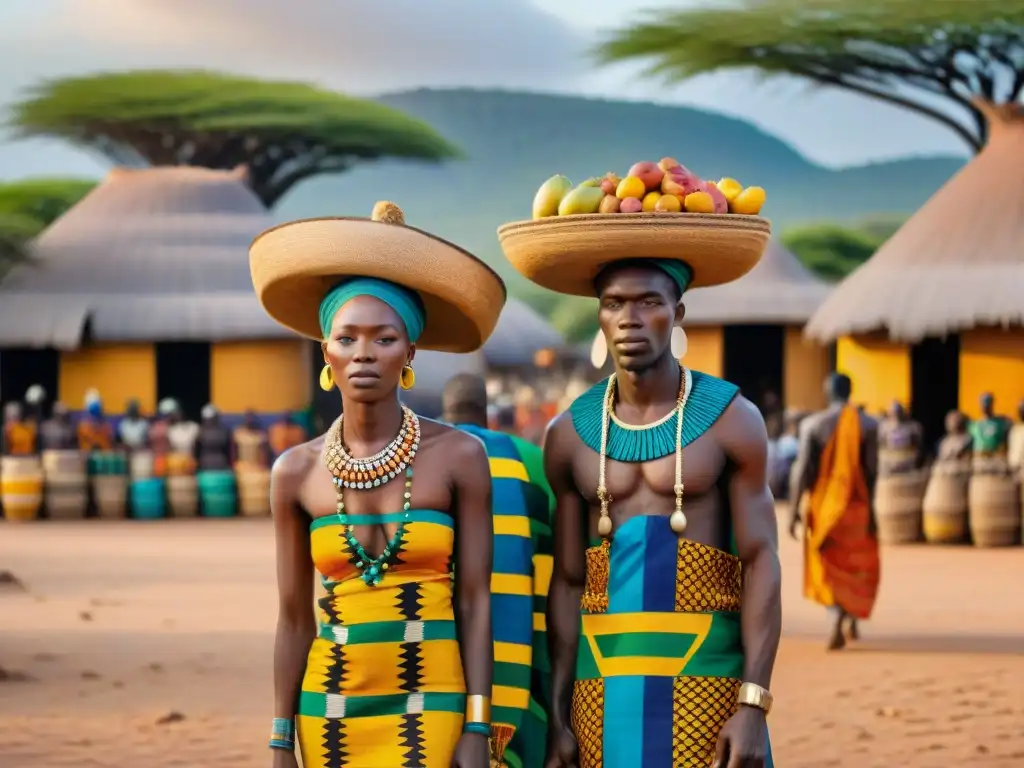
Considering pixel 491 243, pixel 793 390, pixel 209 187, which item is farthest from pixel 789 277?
pixel 491 243

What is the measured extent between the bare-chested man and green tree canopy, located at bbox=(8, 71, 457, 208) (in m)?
34.4

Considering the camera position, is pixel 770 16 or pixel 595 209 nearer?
pixel 595 209

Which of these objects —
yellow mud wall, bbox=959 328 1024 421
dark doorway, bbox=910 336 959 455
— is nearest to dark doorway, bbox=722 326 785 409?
dark doorway, bbox=910 336 959 455

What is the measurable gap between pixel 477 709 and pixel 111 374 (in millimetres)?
20597

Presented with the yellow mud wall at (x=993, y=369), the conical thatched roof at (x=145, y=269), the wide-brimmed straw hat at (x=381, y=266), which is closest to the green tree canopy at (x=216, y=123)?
the conical thatched roof at (x=145, y=269)

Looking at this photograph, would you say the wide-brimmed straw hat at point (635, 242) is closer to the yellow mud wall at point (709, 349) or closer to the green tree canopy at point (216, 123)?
the yellow mud wall at point (709, 349)

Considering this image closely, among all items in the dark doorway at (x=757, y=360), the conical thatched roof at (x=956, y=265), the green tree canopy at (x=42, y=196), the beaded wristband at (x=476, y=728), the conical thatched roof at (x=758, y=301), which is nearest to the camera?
the beaded wristband at (x=476, y=728)

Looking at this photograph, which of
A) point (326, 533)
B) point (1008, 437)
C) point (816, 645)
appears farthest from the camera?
point (1008, 437)

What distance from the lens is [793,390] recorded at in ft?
83.9

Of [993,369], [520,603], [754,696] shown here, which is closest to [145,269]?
[993,369]

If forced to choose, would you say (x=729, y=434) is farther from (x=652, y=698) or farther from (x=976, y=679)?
(x=976, y=679)

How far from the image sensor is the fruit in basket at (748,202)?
147 inches

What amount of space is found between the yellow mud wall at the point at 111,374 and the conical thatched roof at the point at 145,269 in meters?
0.33

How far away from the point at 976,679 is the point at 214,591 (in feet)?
20.9
